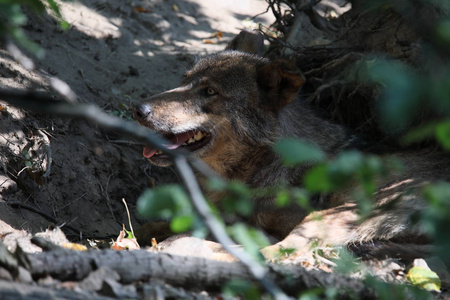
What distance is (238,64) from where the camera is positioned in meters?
5.77

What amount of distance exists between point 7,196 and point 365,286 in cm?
386

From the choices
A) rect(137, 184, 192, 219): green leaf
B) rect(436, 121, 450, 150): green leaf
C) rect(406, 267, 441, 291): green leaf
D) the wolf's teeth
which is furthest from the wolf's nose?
rect(436, 121, 450, 150): green leaf

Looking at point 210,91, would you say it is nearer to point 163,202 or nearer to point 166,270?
point 166,270

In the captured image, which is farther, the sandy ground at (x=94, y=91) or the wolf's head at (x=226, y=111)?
the sandy ground at (x=94, y=91)

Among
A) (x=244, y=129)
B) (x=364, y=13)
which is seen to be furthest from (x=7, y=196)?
(x=364, y=13)

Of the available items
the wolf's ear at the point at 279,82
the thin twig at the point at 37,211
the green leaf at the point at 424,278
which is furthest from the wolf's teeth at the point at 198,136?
the green leaf at the point at 424,278

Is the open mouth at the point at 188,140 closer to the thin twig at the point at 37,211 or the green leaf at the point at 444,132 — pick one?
the thin twig at the point at 37,211

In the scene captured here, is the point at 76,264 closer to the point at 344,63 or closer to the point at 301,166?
the point at 301,166

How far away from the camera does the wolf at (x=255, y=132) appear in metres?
5.30

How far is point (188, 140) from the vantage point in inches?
218

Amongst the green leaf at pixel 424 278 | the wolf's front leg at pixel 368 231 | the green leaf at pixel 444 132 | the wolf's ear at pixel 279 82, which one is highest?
the wolf's ear at pixel 279 82

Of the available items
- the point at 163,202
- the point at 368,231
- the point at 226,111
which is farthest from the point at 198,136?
the point at 163,202

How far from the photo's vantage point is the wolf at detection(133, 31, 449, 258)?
530 cm

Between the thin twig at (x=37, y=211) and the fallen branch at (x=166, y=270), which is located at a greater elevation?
the thin twig at (x=37, y=211)
